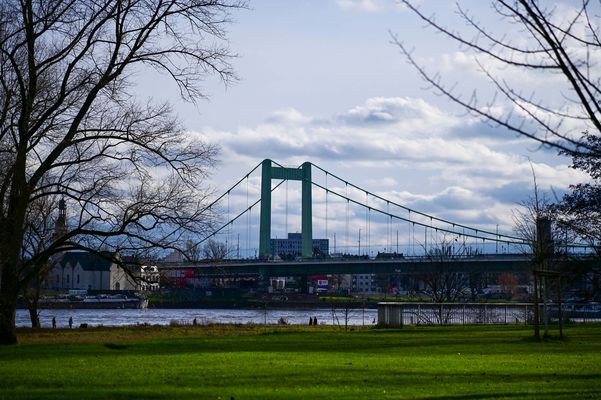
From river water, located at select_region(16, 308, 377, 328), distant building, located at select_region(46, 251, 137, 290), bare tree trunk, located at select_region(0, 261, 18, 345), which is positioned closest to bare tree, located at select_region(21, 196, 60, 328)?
river water, located at select_region(16, 308, 377, 328)

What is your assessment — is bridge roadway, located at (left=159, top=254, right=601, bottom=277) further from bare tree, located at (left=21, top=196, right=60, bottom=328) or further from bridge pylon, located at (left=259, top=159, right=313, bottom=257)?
bare tree, located at (left=21, top=196, right=60, bottom=328)

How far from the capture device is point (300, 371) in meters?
14.8

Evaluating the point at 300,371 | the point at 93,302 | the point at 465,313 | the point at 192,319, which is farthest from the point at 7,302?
the point at 93,302

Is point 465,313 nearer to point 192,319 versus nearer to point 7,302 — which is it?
point 192,319

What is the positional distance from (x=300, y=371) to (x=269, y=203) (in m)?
72.8

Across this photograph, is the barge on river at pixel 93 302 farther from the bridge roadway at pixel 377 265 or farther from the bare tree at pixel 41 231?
the bare tree at pixel 41 231

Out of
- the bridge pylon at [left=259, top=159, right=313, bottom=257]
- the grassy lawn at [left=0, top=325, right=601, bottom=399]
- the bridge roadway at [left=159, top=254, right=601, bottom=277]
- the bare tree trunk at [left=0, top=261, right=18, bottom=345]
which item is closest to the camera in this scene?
the grassy lawn at [left=0, top=325, right=601, bottom=399]

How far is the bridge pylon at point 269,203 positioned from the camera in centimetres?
8488

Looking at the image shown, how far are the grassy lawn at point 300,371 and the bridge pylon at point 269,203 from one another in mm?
61280

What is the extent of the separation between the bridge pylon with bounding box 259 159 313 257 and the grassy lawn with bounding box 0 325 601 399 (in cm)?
6128

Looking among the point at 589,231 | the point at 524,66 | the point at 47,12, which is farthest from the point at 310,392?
the point at 589,231

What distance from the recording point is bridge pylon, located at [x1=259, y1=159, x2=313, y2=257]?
3342 inches

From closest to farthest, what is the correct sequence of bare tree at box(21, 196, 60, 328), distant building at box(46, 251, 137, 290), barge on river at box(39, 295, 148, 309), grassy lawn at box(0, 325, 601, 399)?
grassy lawn at box(0, 325, 601, 399) → bare tree at box(21, 196, 60, 328) → barge on river at box(39, 295, 148, 309) → distant building at box(46, 251, 137, 290)

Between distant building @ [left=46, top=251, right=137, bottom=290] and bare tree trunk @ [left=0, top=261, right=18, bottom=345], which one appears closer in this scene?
bare tree trunk @ [left=0, top=261, right=18, bottom=345]
